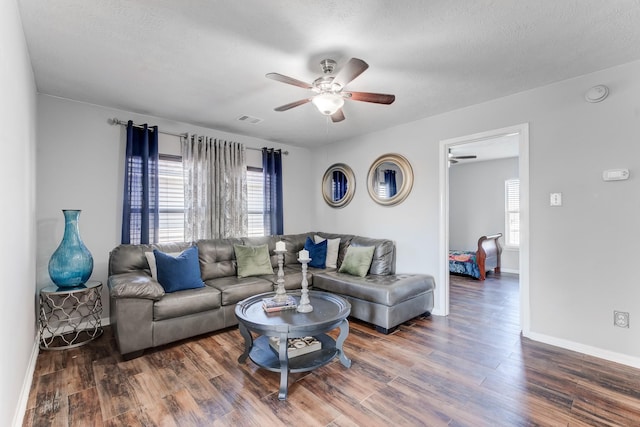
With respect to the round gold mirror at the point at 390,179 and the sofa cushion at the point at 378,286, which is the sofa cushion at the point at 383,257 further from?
the round gold mirror at the point at 390,179

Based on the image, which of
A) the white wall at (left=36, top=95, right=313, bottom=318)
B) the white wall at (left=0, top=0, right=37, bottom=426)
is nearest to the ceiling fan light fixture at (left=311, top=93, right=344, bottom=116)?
the white wall at (left=0, top=0, right=37, bottom=426)

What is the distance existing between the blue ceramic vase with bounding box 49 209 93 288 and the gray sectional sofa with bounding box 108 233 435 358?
292 millimetres

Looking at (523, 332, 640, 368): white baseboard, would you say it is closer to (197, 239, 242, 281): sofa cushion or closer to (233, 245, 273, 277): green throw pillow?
(233, 245, 273, 277): green throw pillow

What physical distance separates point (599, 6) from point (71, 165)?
4.79m

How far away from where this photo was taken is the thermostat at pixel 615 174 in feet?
8.36

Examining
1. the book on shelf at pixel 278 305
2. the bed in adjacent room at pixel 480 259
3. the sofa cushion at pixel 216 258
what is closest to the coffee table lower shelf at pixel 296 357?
the book on shelf at pixel 278 305

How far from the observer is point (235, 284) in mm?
3477

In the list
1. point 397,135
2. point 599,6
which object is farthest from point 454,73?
point 397,135

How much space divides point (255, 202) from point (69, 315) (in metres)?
2.69

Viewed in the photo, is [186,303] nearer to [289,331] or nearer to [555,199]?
[289,331]

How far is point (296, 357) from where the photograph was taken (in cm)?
250

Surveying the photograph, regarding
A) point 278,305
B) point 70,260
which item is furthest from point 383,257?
point 70,260

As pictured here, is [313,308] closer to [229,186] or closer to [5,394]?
[5,394]

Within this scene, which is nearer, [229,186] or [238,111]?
[238,111]
